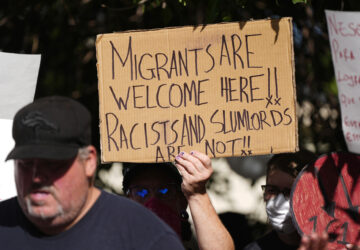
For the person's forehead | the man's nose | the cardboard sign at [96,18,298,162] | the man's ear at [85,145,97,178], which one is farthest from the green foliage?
the man's nose

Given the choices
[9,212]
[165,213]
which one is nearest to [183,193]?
[165,213]

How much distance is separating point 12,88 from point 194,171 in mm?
950

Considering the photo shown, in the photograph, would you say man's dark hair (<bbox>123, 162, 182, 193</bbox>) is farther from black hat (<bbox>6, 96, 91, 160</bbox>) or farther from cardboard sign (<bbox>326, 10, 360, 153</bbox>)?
black hat (<bbox>6, 96, 91, 160</bbox>)

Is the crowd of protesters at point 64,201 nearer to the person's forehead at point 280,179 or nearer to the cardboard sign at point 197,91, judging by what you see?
the cardboard sign at point 197,91

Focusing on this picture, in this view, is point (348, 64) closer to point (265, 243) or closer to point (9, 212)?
point (265, 243)

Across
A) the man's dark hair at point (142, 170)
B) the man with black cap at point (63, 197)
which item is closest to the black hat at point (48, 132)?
the man with black cap at point (63, 197)

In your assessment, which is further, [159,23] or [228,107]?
[159,23]

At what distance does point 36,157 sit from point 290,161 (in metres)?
1.53

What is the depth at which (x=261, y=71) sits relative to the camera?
294 cm

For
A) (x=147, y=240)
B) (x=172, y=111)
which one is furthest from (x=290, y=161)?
(x=147, y=240)

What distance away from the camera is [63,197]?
6.80 feet

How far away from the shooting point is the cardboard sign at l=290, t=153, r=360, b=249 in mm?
2791

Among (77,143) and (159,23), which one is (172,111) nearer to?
(77,143)

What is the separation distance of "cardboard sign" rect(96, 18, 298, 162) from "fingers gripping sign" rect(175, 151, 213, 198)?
0.25 feet
